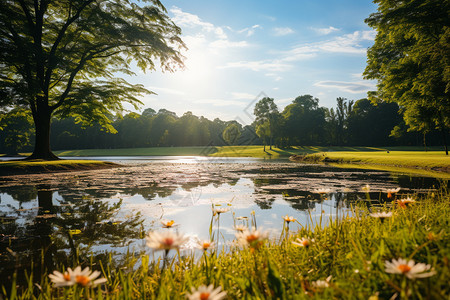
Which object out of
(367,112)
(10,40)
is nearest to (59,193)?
(10,40)

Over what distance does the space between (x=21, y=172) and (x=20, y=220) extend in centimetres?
944

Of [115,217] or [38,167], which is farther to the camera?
[38,167]

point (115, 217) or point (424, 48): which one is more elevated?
point (424, 48)

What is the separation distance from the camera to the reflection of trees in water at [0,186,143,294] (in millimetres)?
2648

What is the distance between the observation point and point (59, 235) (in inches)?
136

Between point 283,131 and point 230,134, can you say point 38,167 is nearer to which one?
point 283,131

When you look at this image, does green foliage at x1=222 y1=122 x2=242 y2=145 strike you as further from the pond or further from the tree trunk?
the pond

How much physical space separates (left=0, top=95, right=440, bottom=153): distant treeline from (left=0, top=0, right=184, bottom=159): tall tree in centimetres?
2989

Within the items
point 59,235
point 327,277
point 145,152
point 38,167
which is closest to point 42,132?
point 38,167

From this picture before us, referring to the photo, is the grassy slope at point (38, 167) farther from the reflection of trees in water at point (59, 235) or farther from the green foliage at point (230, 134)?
the green foliage at point (230, 134)

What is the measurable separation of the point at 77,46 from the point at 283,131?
41.0m

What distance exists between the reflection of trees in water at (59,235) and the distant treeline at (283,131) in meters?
45.3

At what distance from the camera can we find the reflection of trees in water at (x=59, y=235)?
2.65 metres

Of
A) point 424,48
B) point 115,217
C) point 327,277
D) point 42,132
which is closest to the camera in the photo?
point 327,277
